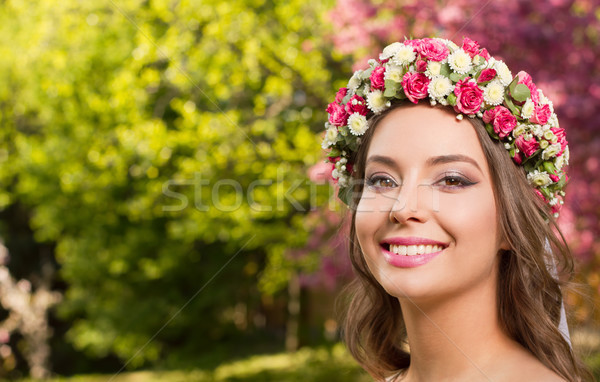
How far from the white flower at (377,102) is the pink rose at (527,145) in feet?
1.28

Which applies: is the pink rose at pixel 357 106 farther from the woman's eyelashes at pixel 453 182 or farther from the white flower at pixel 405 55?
the woman's eyelashes at pixel 453 182

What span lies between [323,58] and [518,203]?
213 inches

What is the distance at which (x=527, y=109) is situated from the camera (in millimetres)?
1934


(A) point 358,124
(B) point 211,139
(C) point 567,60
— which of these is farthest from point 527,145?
(B) point 211,139

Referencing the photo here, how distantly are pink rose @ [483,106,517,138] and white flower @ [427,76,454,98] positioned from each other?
134 millimetres

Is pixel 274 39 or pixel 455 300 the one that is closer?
pixel 455 300

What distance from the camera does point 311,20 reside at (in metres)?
7.03

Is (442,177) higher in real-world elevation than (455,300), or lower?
higher

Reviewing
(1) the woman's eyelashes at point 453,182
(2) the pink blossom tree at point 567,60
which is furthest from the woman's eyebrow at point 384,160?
(2) the pink blossom tree at point 567,60

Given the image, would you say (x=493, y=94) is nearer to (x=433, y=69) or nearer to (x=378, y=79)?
(x=433, y=69)

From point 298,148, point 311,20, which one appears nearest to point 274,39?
point 311,20

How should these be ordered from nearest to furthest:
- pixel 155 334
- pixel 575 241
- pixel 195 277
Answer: pixel 575 241 → pixel 155 334 → pixel 195 277

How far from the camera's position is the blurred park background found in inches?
209

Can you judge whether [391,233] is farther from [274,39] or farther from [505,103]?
[274,39]
